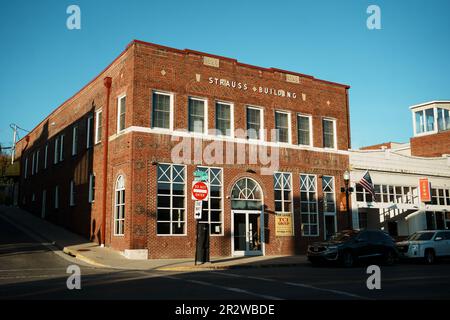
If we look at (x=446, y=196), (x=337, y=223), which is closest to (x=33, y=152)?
(x=337, y=223)

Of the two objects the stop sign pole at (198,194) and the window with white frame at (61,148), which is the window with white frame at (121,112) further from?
the window with white frame at (61,148)

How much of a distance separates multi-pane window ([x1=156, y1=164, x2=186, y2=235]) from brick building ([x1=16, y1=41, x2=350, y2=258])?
49 mm

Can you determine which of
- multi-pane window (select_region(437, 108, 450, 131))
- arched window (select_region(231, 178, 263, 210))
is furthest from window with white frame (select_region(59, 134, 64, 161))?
multi-pane window (select_region(437, 108, 450, 131))

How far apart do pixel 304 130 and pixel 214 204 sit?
7926mm

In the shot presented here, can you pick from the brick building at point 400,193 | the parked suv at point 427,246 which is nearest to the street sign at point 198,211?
the parked suv at point 427,246

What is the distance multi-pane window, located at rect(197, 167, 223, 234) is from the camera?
76.5ft

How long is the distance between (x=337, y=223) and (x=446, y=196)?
11.8 meters

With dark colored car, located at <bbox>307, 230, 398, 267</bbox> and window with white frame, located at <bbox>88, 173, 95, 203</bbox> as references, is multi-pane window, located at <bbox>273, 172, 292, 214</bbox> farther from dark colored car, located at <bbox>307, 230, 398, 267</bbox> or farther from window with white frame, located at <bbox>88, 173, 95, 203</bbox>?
window with white frame, located at <bbox>88, 173, 95, 203</bbox>

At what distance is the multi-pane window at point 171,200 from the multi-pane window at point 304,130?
27.3 ft

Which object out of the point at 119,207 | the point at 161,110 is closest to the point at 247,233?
the point at 119,207

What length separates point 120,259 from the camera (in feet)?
66.2

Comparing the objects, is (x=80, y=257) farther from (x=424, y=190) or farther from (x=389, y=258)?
(x=424, y=190)

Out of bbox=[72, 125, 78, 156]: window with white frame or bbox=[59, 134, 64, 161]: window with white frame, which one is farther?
bbox=[59, 134, 64, 161]: window with white frame
